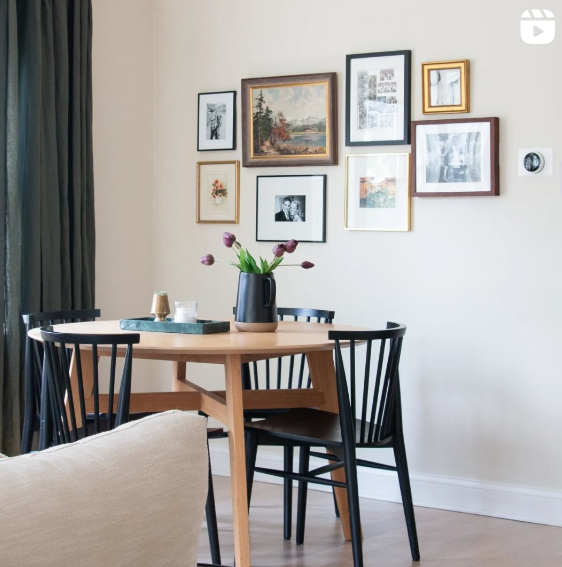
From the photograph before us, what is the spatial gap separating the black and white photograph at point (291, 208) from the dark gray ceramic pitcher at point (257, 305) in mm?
1005

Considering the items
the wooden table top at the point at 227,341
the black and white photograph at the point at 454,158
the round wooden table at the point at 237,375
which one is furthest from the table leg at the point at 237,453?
the black and white photograph at the point at 454,158

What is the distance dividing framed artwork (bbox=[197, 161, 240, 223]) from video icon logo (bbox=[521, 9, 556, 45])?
152 centimetres

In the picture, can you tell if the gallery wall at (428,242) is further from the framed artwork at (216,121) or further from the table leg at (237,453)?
the table leg at (237,453)

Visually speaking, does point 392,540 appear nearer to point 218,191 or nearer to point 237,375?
point 237,375

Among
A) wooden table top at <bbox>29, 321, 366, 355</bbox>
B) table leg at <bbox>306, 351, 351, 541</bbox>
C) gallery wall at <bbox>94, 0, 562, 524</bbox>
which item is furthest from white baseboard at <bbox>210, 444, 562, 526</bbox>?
wooden table top at <bbox>29, 321, 366, 355</bbox>

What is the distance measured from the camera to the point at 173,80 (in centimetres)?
448

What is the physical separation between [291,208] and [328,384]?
113 cm

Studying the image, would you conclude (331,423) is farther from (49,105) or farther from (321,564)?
(49,105)

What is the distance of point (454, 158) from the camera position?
3.75 metres

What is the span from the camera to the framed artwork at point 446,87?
370 centimetres

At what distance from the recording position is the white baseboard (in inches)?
141

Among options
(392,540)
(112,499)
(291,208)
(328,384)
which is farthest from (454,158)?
(112,499)

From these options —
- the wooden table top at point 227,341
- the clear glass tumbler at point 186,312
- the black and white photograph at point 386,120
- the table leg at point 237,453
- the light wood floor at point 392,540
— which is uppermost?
the black and white photograph at point 386,120

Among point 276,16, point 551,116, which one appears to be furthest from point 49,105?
point 551,116
